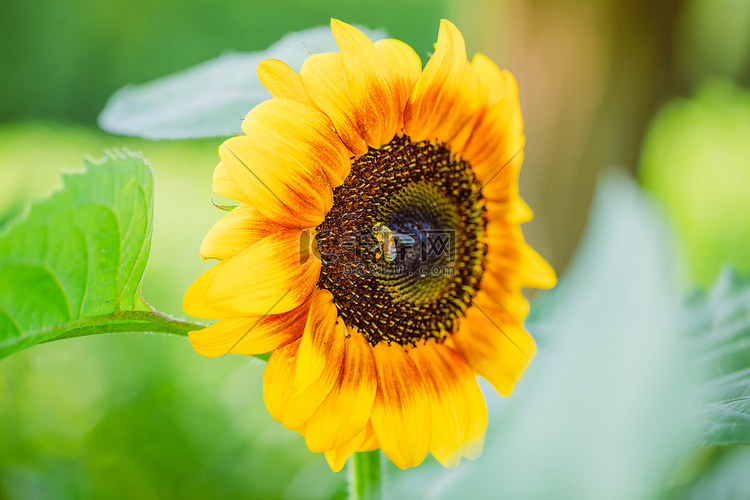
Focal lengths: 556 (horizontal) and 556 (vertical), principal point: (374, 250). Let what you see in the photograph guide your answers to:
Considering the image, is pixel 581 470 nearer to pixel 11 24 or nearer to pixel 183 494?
pixel 183 494

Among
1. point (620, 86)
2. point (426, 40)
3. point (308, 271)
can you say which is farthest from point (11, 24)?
point (308, 271)

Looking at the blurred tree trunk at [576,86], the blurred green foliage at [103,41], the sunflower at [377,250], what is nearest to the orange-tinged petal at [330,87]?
the sunflower at [377,250]

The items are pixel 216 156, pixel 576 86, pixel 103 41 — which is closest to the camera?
pixel 216 156

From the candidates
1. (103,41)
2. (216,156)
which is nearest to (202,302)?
(216,156)

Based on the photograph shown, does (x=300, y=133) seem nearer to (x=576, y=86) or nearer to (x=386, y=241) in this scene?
(x=386, y=241)

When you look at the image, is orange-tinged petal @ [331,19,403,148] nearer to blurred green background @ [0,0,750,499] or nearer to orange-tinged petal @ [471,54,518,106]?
orange-tinged petal @ [471,54,518,106]

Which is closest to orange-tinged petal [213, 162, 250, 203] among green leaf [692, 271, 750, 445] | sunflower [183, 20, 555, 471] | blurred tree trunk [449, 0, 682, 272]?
sunflower [183, 20, 555, 471]
